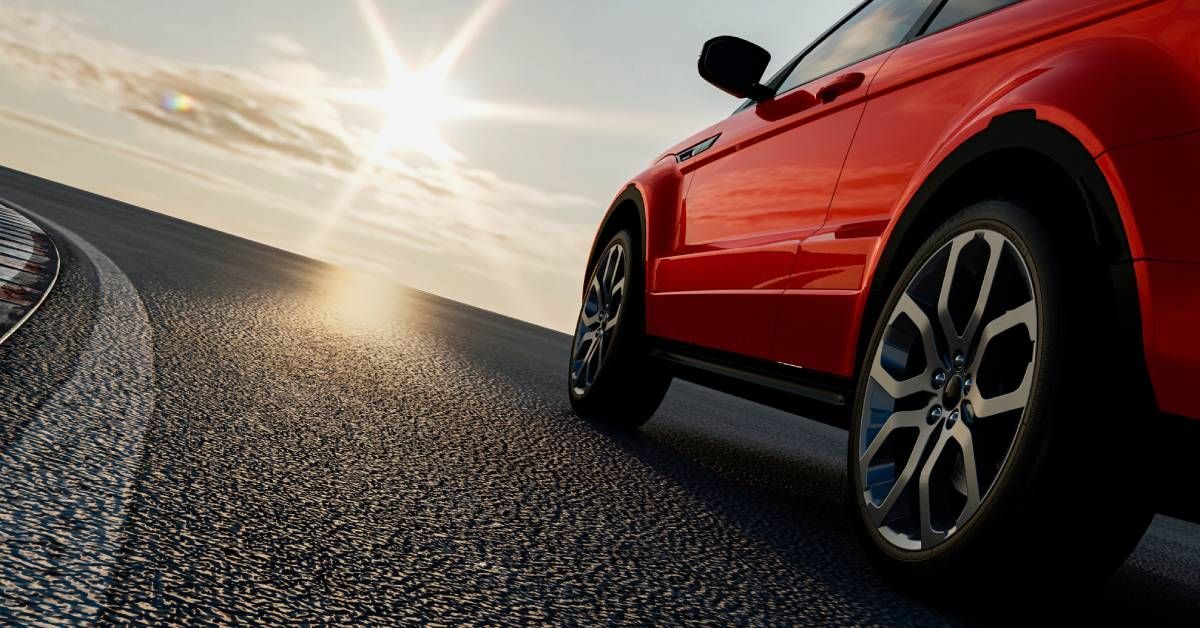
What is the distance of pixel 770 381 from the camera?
10.5ft

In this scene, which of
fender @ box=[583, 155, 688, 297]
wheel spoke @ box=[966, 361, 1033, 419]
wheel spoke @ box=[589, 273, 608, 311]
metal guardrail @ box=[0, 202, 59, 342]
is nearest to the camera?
wheel spoke @ box=[966, 361, 1033, 419]

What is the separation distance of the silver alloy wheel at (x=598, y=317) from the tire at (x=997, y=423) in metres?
2.04

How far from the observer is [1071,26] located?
7.41 ft

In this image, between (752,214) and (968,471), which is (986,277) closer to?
(968,471)

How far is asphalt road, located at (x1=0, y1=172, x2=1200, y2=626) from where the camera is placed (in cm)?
168

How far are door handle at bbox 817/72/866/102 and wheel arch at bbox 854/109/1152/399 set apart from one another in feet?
2.24

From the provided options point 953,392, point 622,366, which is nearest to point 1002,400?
point 953,392

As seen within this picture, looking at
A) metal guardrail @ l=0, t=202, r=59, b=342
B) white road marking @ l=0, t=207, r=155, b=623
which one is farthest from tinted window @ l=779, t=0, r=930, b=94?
metal guardrail @ l=0, t=202, r=59, b=342

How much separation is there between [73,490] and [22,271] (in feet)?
12.1

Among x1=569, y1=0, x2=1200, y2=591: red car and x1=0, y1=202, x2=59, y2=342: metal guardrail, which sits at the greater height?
x1=569, y1=0, x2=1200, y2=591: red car

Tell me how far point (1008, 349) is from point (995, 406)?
A: 0.56ft

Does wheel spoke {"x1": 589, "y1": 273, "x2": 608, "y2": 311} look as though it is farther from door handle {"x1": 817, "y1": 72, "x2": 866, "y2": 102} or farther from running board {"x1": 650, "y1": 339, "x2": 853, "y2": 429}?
door handle {"x1": 817, "y1": 72, "x2": 866, "y2": 102}

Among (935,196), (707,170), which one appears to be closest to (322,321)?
(707,170)

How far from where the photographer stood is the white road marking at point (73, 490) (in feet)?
4.83
